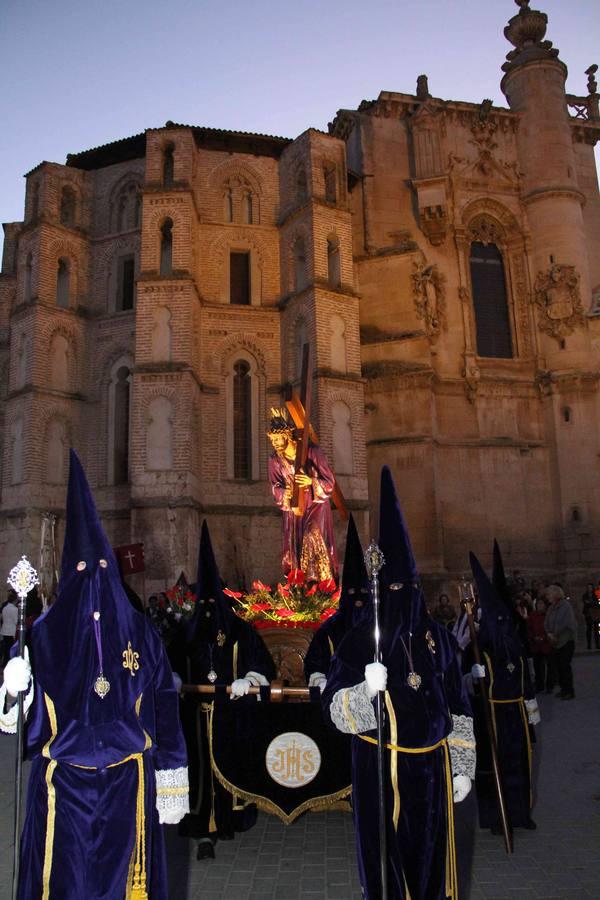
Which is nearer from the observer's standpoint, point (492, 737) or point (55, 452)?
point (492, 737)

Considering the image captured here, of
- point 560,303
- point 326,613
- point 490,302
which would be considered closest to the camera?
point 326,613

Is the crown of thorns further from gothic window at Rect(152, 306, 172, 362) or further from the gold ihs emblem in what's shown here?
gothic window at Rect(152, 306, 172, 362)

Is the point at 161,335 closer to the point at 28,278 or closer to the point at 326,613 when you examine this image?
the point at 28,278

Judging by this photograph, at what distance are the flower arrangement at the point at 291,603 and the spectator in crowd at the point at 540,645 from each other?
474 cm

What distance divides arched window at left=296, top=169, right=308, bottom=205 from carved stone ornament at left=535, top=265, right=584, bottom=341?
8966 millimetres

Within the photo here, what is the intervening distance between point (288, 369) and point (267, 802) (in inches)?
700

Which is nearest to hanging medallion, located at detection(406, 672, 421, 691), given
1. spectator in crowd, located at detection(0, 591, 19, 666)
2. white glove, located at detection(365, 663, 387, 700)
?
white glove, located at detection(365, 663, 387, 700)

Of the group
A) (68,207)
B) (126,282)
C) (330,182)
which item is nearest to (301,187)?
(330,182)

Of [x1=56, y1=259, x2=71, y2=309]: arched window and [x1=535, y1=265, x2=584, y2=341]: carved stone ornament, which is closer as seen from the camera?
[x1=56, y1=259, x2=71, y2=309]: arched window

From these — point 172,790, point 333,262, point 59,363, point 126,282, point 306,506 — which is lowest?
point 172,790

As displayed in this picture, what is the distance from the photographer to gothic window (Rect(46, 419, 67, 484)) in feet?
70.9

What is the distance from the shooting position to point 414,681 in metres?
4.21

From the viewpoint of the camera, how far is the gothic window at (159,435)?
20406 mm

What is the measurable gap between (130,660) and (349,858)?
125 inches
